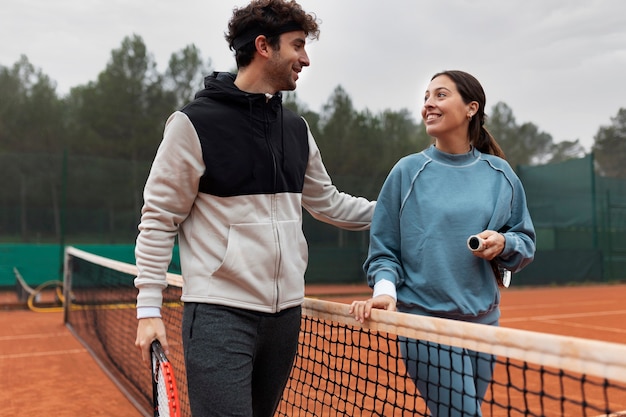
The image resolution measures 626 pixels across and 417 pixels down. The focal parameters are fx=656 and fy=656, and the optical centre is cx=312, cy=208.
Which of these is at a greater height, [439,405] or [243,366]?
[243,366]

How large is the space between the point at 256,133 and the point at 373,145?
53.4 feet

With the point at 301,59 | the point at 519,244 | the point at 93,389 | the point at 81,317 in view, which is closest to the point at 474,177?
the point at 519,244

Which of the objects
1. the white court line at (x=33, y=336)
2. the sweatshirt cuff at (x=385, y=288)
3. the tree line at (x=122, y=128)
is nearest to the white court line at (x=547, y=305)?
the tree line at (x=122, y=128)

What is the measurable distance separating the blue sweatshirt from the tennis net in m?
0.12

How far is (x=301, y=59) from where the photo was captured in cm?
189

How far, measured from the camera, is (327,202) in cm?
233

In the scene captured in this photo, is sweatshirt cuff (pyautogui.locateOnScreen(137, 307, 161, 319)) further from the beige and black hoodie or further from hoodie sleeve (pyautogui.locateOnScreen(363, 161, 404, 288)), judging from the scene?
hoodie sleeve (pyautogui.locateOnScreen(363, 161, 404, 288))

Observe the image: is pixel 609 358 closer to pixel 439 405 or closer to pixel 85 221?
pixel 439 405

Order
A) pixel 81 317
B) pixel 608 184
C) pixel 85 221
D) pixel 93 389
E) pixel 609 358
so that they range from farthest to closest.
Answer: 1. pixel 608 184
2. pixel 85 221
3. pixel 81 317
4. pixel 93 389
5. pixel 609 358

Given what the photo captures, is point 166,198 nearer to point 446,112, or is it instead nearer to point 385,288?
point 385,288

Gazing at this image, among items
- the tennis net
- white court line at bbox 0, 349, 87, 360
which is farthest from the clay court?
the tennis net

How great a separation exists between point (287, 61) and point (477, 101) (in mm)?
634

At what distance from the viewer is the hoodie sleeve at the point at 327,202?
2.22 m

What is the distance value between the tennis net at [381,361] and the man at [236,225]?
0.36 meters
